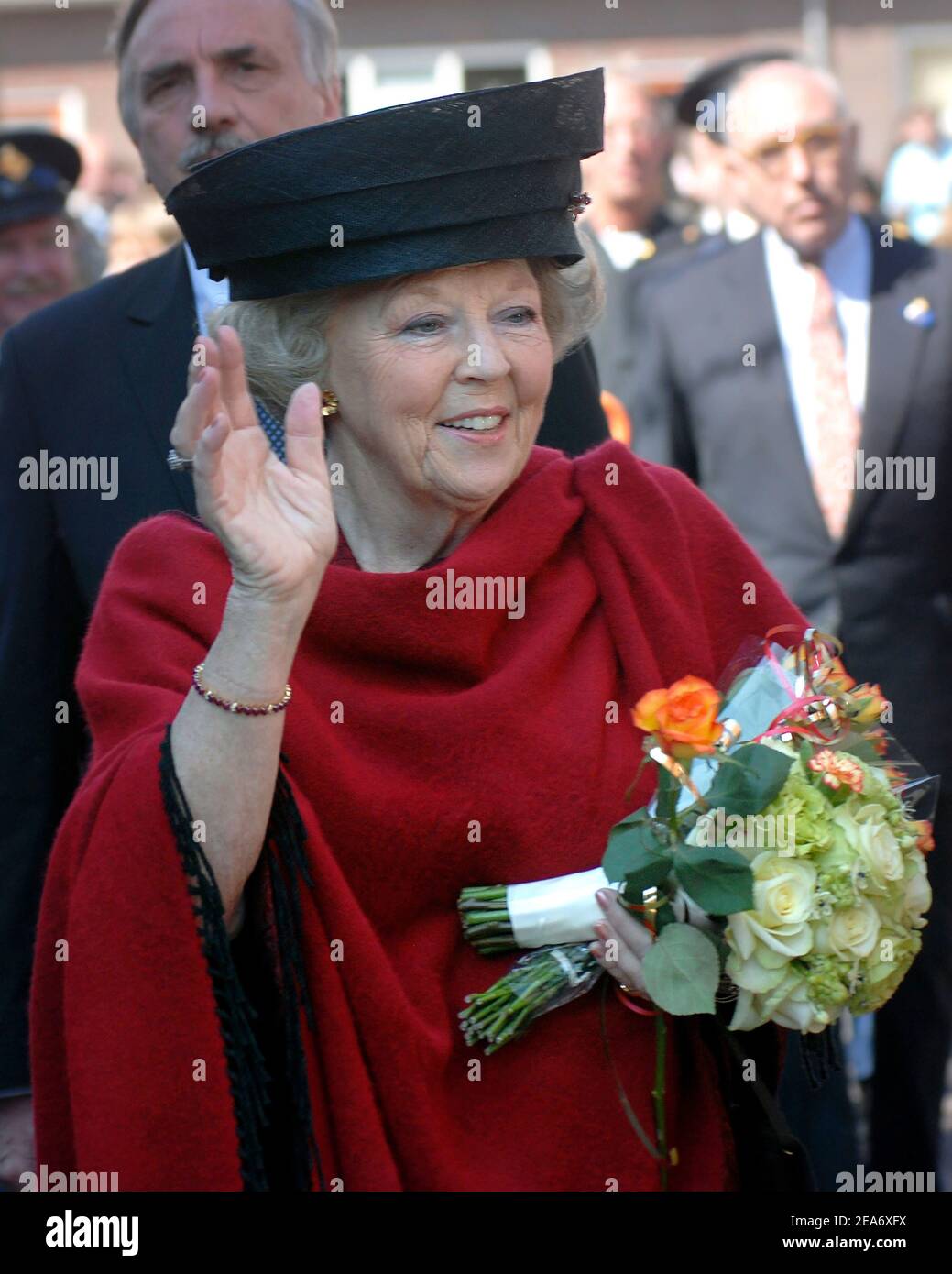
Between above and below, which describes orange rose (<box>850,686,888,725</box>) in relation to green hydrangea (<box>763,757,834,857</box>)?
above

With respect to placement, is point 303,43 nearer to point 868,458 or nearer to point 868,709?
point 868,709

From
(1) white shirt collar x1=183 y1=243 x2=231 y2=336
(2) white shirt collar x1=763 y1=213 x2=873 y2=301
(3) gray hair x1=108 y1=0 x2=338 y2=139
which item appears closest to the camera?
(1) white shirt collar x1=183 y1=243 x2=231 y2=336

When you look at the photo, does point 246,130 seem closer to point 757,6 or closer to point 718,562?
point 718,562

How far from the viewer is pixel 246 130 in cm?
394

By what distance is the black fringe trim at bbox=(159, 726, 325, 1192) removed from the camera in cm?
257

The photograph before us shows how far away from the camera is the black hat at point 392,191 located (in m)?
2.80

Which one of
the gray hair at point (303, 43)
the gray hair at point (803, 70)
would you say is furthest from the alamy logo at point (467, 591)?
the gray hair at point (803, 70)

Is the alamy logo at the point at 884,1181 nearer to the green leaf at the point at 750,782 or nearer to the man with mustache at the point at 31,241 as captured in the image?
the green leaf at the point at 750,782

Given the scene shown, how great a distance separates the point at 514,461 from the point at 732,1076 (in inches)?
36.0

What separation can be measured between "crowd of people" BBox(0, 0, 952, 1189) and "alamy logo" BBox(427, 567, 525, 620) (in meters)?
0.06

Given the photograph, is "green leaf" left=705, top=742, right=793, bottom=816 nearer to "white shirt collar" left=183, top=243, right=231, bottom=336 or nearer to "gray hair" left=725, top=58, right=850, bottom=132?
"white shirt collar" left=183, top=243, right=231, bottom=336

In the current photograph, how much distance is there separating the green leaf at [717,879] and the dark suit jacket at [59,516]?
1.30m

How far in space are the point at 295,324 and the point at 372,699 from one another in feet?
1.87

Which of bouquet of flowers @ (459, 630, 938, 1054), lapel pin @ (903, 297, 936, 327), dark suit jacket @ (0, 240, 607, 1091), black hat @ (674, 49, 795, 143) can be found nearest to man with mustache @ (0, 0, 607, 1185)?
dark suit jacket @ (0, 240, 607, 1091)
